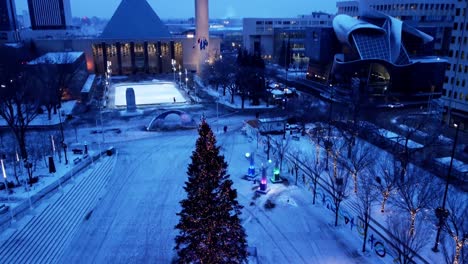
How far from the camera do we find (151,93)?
5584 centimetres

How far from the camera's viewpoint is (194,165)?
12.8 m

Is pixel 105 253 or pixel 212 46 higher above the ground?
pixel 212 46

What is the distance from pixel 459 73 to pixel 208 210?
3518cm

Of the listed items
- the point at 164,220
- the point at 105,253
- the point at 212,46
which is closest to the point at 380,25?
the point at 212,46

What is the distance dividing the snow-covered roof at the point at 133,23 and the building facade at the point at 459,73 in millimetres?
54569

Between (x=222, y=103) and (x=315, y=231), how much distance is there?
31.5 meters

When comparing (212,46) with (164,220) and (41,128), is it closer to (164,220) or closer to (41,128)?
(41,128)

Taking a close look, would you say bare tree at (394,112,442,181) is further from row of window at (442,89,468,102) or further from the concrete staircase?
the concrete staircase

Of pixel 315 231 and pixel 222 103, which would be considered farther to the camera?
pixel 222 103

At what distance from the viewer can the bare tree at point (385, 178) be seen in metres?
19.4

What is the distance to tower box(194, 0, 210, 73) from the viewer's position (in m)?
72.2

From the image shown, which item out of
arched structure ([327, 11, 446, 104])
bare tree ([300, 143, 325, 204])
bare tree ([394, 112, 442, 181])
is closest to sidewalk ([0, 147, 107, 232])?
bare tree ([300, 143, 325, 204])

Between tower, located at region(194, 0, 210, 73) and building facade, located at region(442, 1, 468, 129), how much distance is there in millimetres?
46305

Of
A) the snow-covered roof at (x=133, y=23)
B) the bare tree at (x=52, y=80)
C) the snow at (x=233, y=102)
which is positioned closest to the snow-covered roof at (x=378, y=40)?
the snow at (x=233, y=102)
